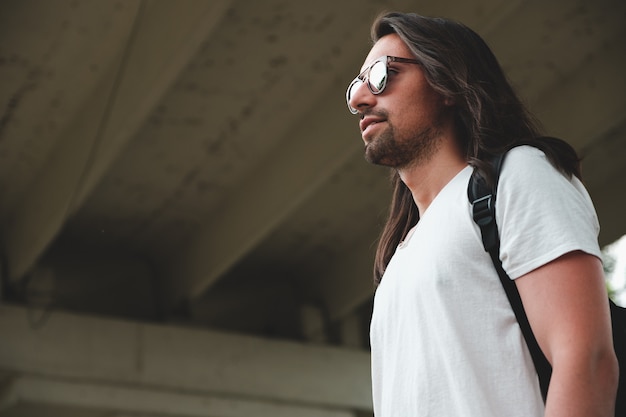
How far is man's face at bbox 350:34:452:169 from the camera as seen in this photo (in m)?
2.66

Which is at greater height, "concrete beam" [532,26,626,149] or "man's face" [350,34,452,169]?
"man's face" [350,34,452,169]

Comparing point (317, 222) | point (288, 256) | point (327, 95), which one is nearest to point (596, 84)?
point (327, 95)

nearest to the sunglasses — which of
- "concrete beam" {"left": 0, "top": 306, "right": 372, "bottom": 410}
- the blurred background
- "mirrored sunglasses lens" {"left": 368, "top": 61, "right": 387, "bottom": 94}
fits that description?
"mirrored sunglasses lens" {"left": 368, "top": 61, "right": 387, "bottom": 94}

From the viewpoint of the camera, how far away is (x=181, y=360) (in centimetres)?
1234

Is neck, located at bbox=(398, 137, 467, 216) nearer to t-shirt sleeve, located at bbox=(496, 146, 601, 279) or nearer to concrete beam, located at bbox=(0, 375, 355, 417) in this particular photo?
t-shirt sleeve, located at bbox=(496, 146, 601, 279)

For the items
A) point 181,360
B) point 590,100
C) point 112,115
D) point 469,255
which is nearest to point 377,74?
point 469,255

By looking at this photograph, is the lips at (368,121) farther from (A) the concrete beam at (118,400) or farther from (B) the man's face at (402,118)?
(A) the concrete beam at (118,400)

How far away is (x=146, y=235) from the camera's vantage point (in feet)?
40.3

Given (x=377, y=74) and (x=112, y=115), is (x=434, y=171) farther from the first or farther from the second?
(x=112, y=115)

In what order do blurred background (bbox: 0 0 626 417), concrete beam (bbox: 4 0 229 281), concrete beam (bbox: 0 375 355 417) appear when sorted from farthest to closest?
concrete beam (bbox: 0 375 355 417)
blurred background (bbox: 0 0 626 417)
concrete beam (bbox: 4 0 229 281)

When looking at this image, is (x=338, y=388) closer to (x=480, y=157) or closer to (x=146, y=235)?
(x=146, y=235)

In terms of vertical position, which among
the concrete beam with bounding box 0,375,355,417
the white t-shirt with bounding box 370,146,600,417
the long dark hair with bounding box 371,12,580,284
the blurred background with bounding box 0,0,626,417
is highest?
the long dark hair with bounding box 371,12,580,284

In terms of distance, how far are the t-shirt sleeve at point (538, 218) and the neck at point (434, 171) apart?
28 centimetres

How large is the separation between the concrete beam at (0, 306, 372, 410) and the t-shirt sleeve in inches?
392
